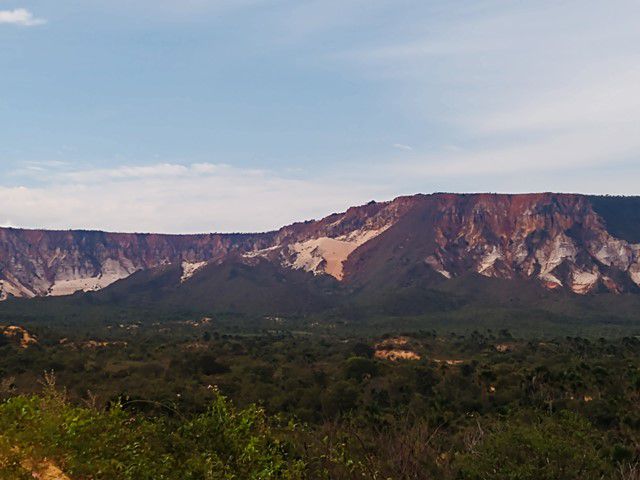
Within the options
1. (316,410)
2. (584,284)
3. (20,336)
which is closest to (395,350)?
(316,410)

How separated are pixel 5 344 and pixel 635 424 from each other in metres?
73.5

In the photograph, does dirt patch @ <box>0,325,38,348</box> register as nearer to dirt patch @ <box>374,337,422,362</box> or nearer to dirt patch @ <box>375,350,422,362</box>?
dirt patch @ <box>375,350,422,362</box>

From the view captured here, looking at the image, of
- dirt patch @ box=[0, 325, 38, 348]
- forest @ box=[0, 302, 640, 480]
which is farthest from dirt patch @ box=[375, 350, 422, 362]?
dirt patch @ box=[0, 325, 38, 348]

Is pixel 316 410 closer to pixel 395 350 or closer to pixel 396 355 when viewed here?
pixel 396 355

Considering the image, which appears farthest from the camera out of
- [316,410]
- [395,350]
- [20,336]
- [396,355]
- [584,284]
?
[584,284]

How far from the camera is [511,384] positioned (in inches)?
2096

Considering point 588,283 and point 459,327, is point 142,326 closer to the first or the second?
point 459,327

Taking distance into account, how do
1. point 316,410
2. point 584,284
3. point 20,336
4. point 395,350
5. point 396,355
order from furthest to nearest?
point 584,284 < point 395,350 < point 20,336 < point 396,355 < point 316,410

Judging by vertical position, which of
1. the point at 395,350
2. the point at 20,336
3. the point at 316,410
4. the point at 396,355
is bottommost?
the point at 396,355

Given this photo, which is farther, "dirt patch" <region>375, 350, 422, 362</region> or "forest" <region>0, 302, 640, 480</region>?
"dirt patch" <region>375, 350, 422, 362</region>

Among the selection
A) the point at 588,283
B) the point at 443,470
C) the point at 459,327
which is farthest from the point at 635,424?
the point at 588,283

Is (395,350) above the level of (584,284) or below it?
below

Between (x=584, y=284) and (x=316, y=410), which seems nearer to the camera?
(x=316, y=410)

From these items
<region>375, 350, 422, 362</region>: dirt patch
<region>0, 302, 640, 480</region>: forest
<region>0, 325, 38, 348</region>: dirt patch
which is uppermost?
<region>0, 302, 640, 480</region>: forest
